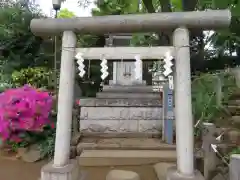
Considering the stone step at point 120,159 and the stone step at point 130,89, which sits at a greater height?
the stone step at point 130,89

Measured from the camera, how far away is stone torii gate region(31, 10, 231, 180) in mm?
2508

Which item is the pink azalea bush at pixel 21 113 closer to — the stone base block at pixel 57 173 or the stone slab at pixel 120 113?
the stone slab at pixel 120 113

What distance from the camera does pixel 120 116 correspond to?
5.23 meters

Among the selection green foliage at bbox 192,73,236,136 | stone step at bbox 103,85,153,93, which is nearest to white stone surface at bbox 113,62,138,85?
stone step at bbox 103,85,153,93

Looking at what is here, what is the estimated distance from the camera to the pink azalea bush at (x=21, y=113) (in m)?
4.22

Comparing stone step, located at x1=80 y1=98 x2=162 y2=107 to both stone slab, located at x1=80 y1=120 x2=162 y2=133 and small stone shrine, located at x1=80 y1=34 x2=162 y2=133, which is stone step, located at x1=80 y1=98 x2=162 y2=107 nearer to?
small stone shrine, located at x1=80 y1=34 x2=162 y2=133

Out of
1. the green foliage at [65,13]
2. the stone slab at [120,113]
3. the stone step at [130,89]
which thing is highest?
the green foliage at [65,13]

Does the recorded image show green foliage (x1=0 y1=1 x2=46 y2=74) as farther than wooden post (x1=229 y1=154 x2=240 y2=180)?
Yes

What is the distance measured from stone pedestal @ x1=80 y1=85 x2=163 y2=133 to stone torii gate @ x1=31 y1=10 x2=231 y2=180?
2411mm

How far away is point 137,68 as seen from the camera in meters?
2.65

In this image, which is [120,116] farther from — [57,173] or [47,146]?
[57,173]

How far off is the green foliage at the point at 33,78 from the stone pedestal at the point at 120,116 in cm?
361

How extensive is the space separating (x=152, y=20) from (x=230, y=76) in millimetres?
3559

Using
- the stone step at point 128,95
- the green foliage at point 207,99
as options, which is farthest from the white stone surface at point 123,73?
the green foliage at point 207,99
